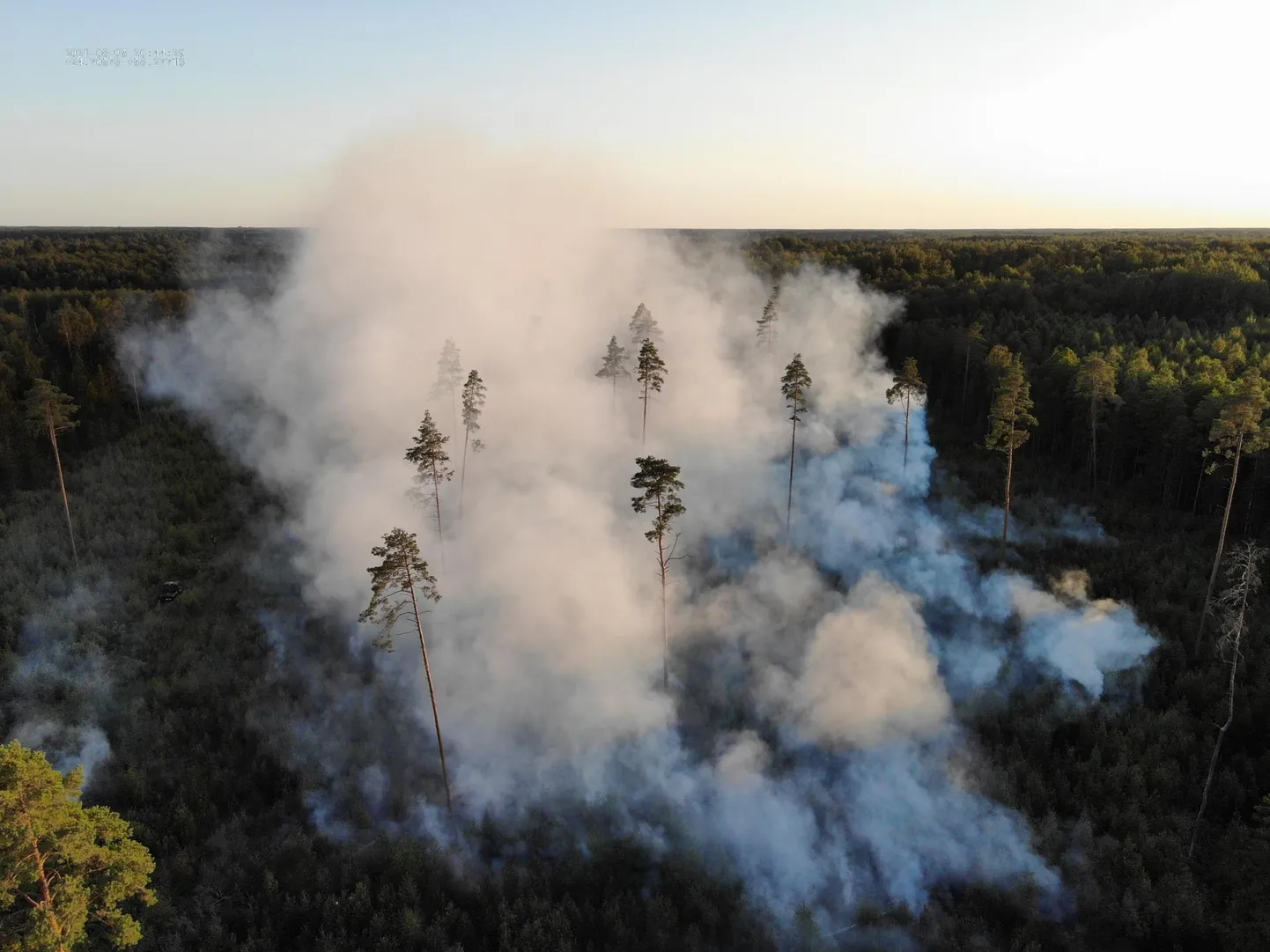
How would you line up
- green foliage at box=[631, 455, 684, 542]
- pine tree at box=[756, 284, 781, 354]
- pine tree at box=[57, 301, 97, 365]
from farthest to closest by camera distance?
pine tree at box=[57, 301, 97, 365]
pine tree at box=[756, 284, 781, 354]
green foliage at box=[631, 455, 684, 542]

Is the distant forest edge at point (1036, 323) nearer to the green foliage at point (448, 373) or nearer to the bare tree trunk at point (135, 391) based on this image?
the bare tree trunk at point (135, 391)

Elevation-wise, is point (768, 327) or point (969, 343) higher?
point (768, 327)

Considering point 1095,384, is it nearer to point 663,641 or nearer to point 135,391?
point 663,641

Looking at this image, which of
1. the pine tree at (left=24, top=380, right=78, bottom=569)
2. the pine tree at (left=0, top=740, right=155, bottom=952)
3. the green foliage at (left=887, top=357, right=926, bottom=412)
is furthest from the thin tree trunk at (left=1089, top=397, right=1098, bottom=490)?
the pine tree at (left=24, top=380, right=78, bottom=569)

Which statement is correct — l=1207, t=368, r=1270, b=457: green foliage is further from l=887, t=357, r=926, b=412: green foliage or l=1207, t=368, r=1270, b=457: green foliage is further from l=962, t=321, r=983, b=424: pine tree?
l=962, t=321, r=983, b=424: pine tree

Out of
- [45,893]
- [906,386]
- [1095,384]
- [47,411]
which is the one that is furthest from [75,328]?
[1095,384]

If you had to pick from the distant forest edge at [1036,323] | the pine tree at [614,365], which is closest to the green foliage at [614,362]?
the pine tree at [614,365]
